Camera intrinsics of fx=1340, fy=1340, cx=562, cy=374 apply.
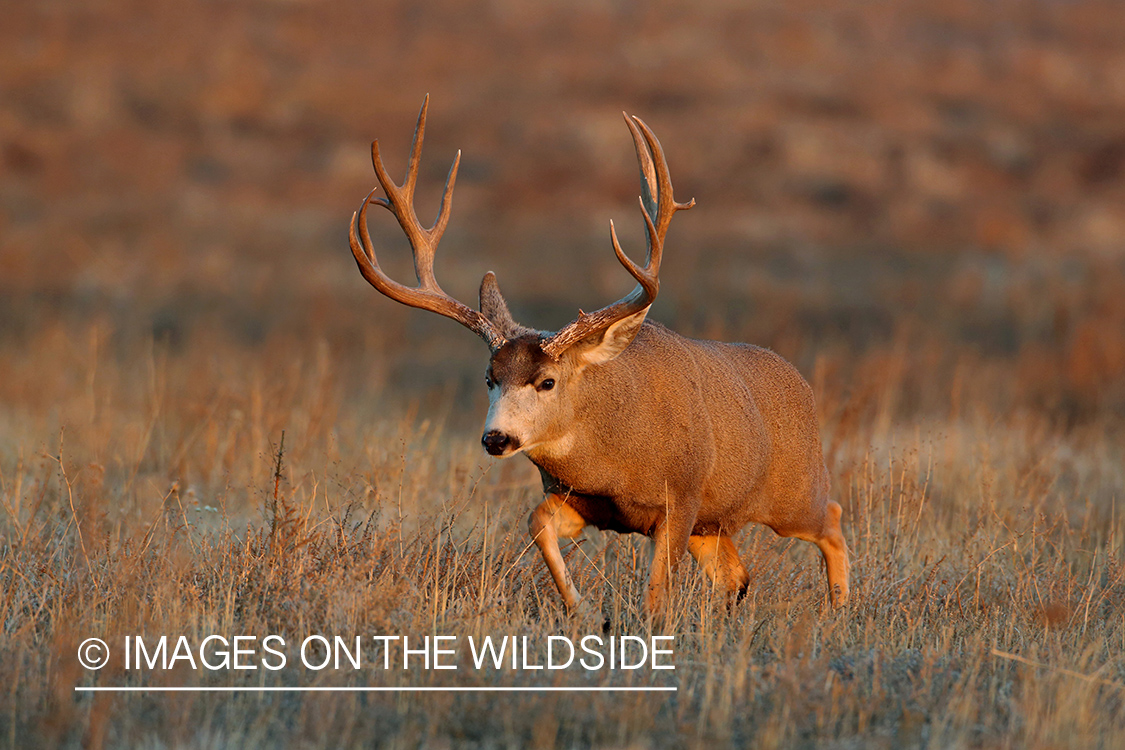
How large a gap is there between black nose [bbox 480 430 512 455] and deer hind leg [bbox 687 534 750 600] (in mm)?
1722

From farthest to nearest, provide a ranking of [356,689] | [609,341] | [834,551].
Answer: [834,551]
[609,341]
[356,689]

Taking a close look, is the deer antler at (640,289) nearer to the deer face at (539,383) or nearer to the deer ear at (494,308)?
the deer face at (539,383)

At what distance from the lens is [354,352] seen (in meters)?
21.6

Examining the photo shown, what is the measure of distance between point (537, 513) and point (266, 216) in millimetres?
25111

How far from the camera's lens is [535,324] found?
75.9ft

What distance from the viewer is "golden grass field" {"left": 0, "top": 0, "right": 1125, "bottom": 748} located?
556 cm

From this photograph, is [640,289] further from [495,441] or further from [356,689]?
[356,689]

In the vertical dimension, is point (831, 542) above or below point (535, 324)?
below

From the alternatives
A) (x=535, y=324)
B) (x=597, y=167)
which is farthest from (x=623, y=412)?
(x=597, y=167)

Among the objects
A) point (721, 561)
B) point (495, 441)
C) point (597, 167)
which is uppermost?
point (597, 167)

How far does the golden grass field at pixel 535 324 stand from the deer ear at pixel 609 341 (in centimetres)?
109

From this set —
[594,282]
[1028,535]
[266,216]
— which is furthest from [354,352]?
[1028,535]

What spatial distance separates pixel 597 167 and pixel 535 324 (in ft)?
37.5

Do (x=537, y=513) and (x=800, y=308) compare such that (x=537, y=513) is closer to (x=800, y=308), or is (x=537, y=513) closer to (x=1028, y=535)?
(x=1028, y=535)
